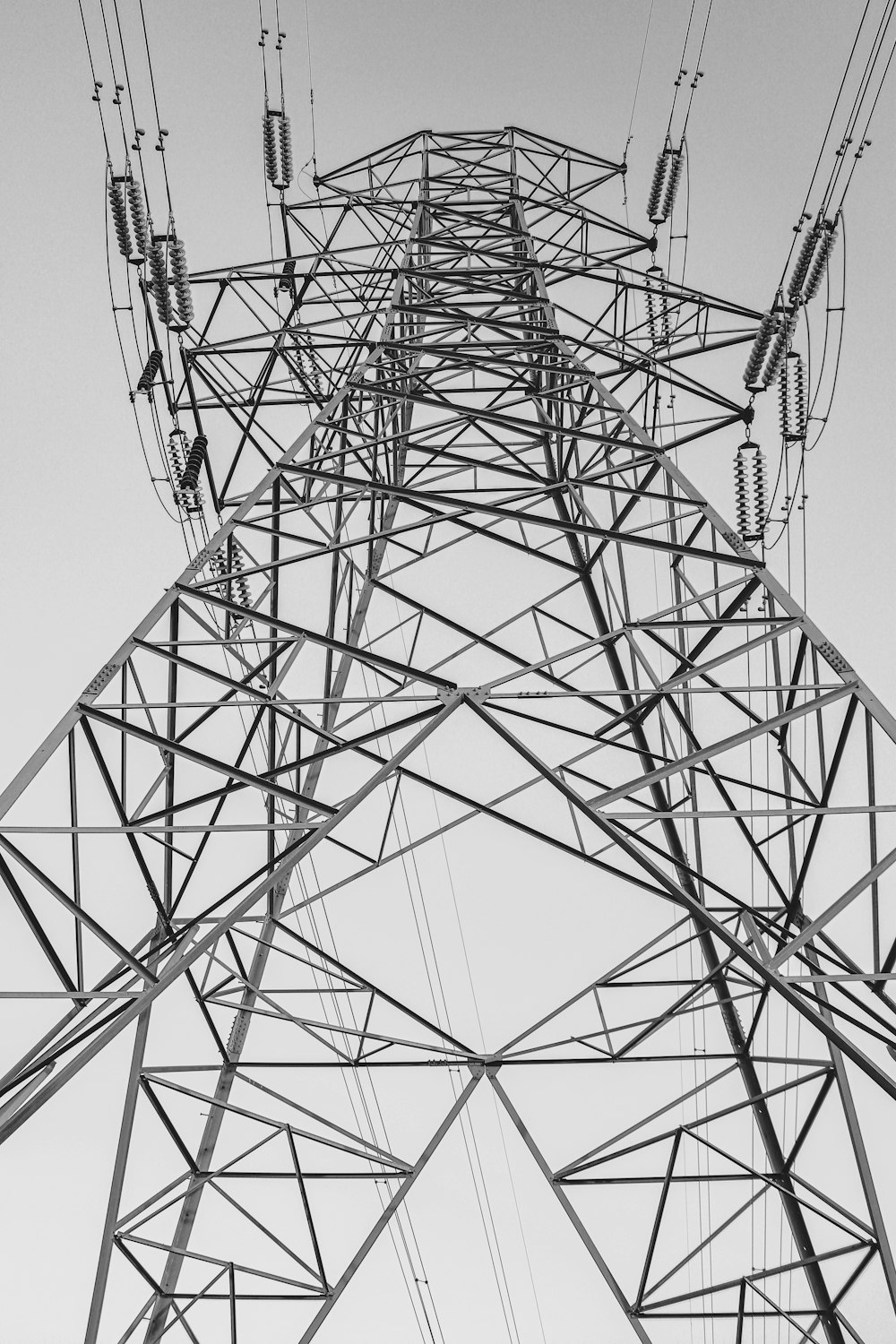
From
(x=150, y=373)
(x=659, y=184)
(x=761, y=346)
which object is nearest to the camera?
(x=150, y=373)

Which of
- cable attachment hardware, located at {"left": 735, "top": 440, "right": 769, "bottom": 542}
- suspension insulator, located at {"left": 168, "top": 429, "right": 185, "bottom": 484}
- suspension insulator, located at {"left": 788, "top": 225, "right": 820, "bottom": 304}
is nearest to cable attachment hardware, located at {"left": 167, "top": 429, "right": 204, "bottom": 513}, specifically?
suspension insulator, located at {"left": 168, "top": 429, "right": 185, "bottom": 484}

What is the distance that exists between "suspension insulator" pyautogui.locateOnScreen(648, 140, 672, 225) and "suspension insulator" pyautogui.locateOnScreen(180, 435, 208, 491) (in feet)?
24.2

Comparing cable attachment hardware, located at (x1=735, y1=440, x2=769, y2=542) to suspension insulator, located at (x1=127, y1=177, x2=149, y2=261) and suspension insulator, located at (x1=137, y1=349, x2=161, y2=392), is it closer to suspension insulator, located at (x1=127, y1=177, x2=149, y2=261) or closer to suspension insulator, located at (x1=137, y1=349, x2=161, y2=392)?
suspension insulator, located at (x1=137, y1=349, x2=161, y2=392)

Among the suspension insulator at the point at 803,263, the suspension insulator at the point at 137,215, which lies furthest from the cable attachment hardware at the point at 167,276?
the suspension insulator at the point at 803,263

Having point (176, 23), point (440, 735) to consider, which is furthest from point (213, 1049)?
point (176, 23)

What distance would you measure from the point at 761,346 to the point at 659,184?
4.29 meters

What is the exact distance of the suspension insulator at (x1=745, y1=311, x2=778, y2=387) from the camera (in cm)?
1372

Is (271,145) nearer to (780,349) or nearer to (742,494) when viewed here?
(780,349)

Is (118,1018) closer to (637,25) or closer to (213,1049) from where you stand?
(213,1049)

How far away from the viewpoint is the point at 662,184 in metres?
17.5

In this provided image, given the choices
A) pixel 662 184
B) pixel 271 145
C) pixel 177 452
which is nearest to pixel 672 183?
pixel 662 184

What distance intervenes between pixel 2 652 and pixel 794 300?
16992mm

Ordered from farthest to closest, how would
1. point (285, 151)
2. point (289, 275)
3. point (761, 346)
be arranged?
point (285, 151) → point (289, 275) → point (761, 346)

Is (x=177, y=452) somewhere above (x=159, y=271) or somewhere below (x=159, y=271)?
below
